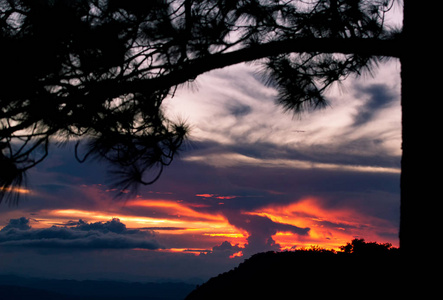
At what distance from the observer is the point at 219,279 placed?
16.3 feet

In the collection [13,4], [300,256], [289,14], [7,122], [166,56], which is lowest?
[300,256]

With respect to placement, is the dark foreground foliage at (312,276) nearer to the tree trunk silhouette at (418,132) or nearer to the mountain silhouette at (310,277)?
the mountain silhouette at (310,277)

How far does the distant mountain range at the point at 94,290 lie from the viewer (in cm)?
13488

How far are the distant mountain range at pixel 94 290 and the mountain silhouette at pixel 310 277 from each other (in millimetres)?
135063

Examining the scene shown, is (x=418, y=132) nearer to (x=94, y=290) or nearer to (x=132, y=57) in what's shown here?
(x=132, y=57)

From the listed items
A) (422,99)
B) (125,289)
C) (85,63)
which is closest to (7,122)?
(85,63)

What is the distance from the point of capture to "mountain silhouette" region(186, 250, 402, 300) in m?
3.37

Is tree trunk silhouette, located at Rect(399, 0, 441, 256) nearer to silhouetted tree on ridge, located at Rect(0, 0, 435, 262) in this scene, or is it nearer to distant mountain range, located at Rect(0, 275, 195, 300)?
silhouetted tree on ridge, located at Rect(0, 0, 435, 262)

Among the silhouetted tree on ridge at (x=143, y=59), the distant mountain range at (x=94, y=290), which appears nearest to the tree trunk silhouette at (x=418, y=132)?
the silhouetted tree on ridge at (x=143, y=59)

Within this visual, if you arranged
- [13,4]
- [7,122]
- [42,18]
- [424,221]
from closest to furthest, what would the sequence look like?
[424,221], [7,122], [42,18], [13,4]

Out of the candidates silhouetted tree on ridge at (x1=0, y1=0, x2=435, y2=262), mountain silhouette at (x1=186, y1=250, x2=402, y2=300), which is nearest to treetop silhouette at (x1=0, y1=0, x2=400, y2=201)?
silhouetted tree on ridge at (x1=0, y1=0, x2=435, y2=262)

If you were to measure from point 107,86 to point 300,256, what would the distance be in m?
2.84

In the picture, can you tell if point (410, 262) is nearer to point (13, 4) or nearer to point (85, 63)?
Answer: point (85, 63)

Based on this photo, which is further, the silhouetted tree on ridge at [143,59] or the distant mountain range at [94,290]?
the distant mountain range at [94,290]
